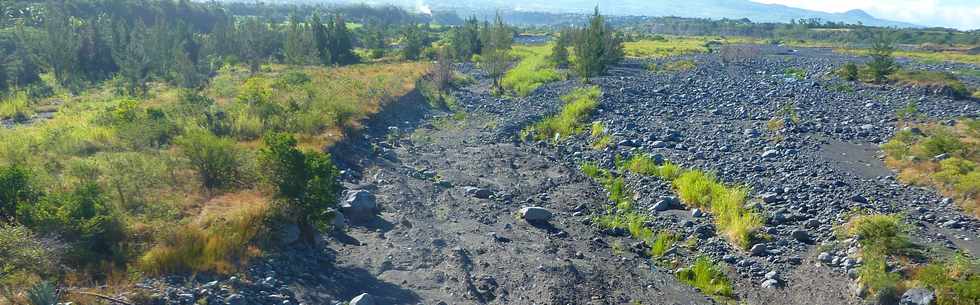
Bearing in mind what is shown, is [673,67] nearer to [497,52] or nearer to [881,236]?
[497,52]

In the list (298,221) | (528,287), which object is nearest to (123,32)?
(298,221)

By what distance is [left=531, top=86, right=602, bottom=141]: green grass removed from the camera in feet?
66.5

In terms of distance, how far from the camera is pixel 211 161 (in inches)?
430

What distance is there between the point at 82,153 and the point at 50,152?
56 centimetres

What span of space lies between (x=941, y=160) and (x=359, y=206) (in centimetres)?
1385

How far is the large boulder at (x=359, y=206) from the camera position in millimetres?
11414

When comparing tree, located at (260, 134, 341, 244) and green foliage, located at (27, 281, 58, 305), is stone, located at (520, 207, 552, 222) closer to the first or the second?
tree, located at (260, 134, 341, 244)

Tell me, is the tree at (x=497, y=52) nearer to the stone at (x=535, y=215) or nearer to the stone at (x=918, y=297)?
the stone at (x=535, y=215)

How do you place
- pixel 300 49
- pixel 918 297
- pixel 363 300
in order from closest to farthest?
pixel 363 300
pixel 918 297
pixel 300 49

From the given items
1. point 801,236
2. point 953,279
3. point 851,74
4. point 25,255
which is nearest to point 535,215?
point 801,236

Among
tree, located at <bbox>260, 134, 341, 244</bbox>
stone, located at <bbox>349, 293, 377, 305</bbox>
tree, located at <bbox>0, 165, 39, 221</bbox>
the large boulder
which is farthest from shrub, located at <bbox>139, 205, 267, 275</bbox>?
the large boulder

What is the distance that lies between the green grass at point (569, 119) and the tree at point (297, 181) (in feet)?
37.5

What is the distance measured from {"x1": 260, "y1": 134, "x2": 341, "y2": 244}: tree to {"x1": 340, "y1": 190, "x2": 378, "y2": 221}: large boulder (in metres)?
1.93

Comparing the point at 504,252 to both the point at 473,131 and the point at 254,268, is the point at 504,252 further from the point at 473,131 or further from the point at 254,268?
the point at 473,131
